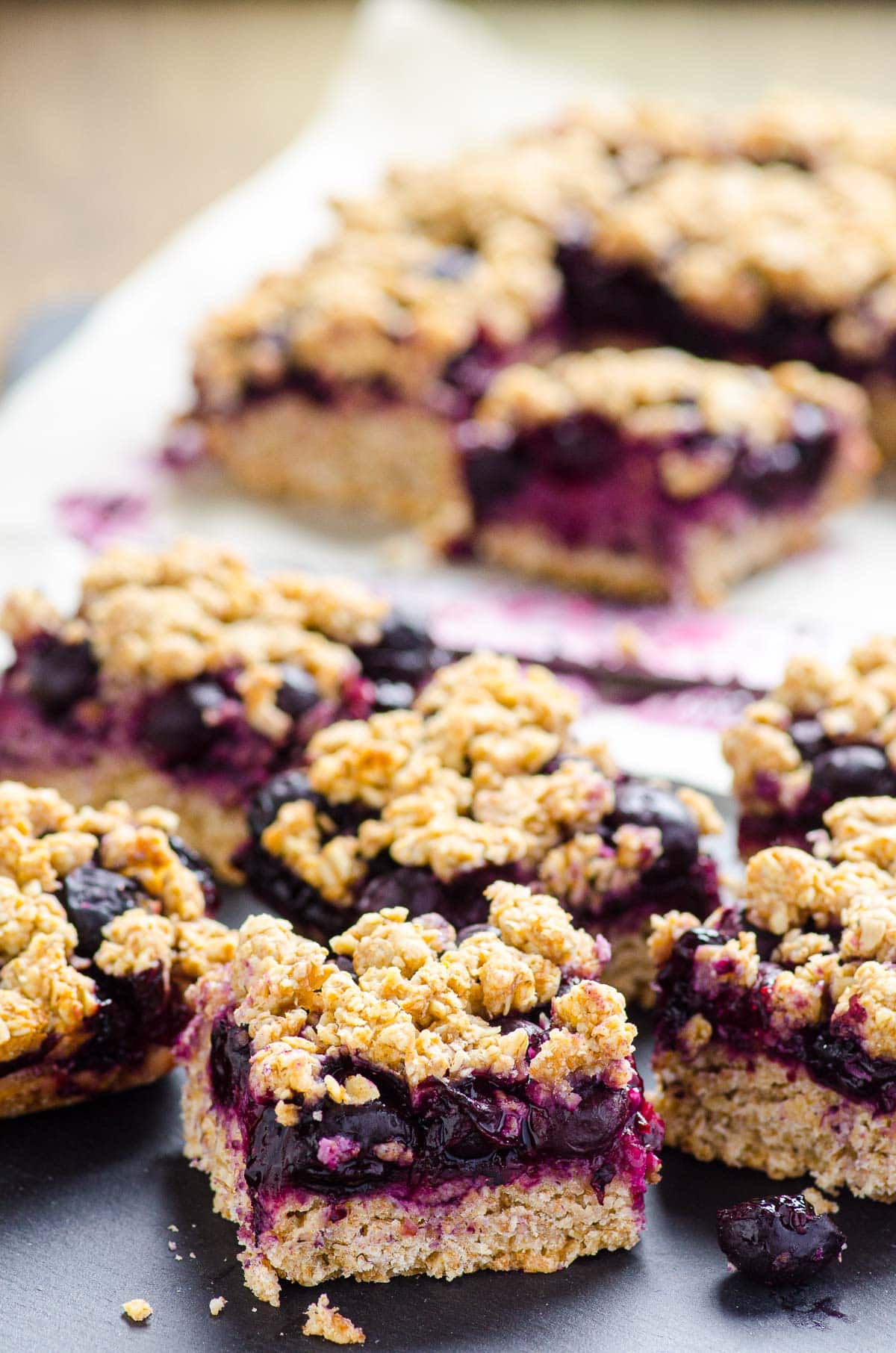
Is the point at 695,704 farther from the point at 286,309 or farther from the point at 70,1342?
the point at 70,1342

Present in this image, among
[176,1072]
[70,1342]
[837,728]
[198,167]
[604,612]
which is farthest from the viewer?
[198,167]

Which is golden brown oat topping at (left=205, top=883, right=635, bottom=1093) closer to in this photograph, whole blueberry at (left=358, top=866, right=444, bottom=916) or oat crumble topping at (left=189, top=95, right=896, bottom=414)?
whole blueberry at (left=358, top=866, right=444, bottom=916)

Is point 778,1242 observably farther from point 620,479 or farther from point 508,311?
point 508,311

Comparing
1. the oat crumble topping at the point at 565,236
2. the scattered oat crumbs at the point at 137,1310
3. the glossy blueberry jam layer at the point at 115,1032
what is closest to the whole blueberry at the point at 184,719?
the glossy blueberry jam layer at the point at 115,1032

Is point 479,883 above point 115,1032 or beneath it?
above

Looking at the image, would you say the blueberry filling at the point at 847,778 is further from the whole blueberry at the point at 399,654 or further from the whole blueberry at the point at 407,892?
the whole blueberry at the point at 399,654

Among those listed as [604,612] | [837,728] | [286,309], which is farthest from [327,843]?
[286,309]

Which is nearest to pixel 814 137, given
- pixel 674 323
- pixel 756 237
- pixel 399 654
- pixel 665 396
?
pixel 756 237

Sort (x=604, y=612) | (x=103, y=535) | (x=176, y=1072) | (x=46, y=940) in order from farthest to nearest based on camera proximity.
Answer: (x=103, y=535)
(x=604, y=612)
(x=176, y=1072)
(x=46, y=940)
